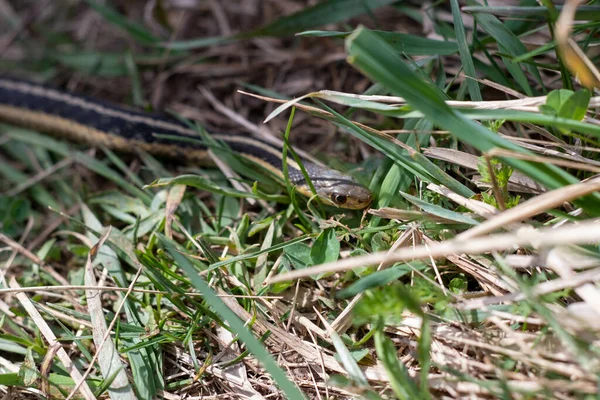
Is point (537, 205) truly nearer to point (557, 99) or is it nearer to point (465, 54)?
point (557, 99)

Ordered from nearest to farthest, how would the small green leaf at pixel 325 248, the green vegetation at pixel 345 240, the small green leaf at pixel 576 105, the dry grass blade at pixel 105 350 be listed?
the green vegetation at pixel 345 240 → the small green leaf at pixel 576 105 → the dry grass blade at pixel 105 350 → the small green leaf at pixel 325 248

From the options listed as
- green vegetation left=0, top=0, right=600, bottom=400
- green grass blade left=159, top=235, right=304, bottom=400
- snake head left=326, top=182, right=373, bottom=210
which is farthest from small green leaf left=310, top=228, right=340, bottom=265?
green grass blade left=159, top=235, right=304, bottom=400

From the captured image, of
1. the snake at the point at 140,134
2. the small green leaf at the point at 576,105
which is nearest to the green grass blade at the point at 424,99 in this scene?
the small green leaf at the point at 576,105

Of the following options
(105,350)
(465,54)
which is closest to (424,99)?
(465,54)

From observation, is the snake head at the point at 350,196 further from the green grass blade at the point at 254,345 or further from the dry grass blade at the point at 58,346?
the dry grass blade at the point at 58,346

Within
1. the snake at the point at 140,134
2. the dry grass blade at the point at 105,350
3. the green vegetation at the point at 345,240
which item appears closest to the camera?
the green vegetation at the point at 345,240

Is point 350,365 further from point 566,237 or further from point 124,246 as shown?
point 124,246

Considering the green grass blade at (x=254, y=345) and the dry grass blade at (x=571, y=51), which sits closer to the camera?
the dry grass blade at (x=571, y=51)

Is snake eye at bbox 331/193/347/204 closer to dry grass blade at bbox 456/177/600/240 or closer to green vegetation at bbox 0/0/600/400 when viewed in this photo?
green vegetation at bbox 0/0/600/400
